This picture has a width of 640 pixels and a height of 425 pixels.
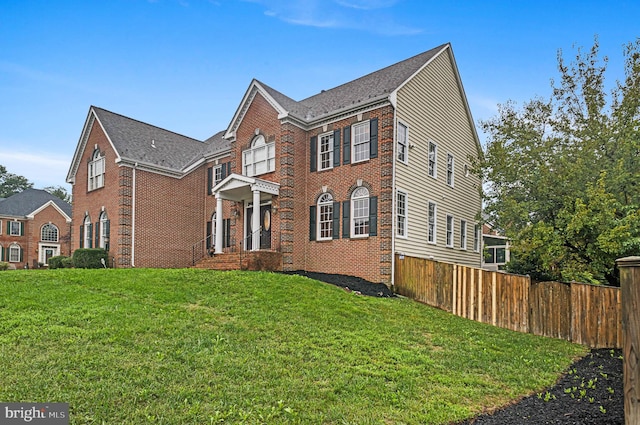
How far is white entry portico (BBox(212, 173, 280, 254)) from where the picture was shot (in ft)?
52.6

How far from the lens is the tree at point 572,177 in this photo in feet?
34.8

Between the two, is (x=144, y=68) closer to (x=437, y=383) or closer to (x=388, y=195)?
(x=388, y=195)

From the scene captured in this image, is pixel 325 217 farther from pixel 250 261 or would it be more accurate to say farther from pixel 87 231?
pixel 87 231

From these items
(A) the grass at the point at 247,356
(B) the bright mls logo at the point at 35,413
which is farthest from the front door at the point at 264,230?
(B) the bright mls logo at the point at 35,413

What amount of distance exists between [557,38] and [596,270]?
877cm

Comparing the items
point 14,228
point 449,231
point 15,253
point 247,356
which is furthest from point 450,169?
point 15,253

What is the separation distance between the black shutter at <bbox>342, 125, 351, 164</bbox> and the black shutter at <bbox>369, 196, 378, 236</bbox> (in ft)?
6.25

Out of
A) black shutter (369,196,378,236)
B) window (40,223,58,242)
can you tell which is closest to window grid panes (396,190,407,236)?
black shutter (369,196,378,236)

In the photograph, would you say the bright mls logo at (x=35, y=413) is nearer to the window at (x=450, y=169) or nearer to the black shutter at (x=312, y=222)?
the black shutter at (x=312, y=222)

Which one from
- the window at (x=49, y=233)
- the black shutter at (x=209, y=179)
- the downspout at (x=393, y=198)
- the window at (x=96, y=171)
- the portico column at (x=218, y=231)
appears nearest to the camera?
the downspout at (x=393, y=198)

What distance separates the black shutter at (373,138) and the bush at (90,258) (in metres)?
13.7

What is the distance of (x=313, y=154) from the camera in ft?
54.7

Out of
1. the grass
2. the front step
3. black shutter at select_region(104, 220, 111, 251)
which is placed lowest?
the grass

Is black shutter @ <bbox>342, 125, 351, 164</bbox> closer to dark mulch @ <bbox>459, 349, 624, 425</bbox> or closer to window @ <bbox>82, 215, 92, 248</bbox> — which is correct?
dark mulch @ <bbox>459, 349, 624, 425</bbox>
